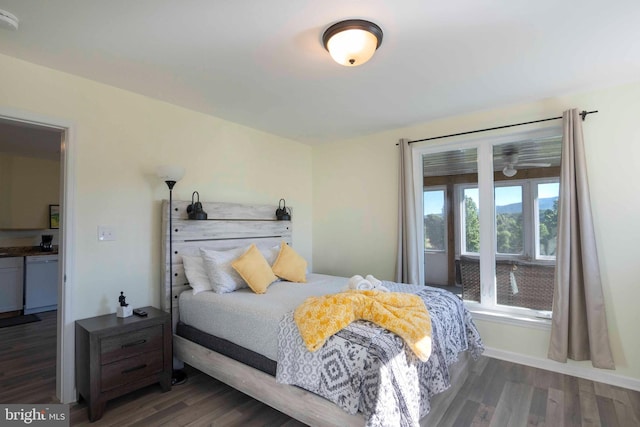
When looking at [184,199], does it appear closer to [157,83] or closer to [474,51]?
[157,83]

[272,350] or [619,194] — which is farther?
[619,194]

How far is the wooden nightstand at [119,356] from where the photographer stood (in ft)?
7.13

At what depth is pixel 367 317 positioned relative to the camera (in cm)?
196

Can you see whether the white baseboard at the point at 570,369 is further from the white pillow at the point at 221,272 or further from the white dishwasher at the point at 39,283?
the white dishwasher at the point at 39,283

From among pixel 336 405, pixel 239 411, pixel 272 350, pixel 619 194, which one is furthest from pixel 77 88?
pixel 619 194

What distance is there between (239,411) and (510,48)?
313 cm

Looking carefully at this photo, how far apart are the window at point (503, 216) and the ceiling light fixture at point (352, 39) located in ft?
6.57

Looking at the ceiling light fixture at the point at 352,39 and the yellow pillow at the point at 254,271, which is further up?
the ceiling light fixture at the point at 352,39

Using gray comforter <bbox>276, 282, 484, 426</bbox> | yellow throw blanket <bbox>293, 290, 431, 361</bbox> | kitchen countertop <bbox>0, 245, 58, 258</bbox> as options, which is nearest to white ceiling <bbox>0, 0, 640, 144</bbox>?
yellow throw blanket <bbox>293, 290, 431, 361</bbox>

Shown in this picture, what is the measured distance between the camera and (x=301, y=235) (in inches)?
177

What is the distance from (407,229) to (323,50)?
2.15m

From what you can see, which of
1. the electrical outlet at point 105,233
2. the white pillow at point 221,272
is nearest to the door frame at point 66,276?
the electrical outlet at point 105,233

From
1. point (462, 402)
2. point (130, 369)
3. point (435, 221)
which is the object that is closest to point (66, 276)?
point (130, 369)

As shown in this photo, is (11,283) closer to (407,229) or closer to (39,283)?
(39,283)
